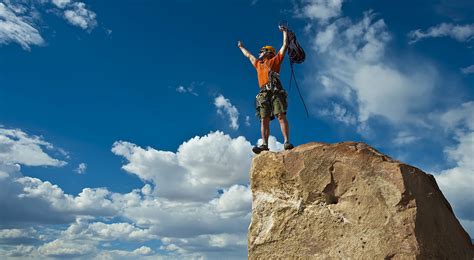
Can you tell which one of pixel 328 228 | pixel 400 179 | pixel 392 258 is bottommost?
pixel 392 258

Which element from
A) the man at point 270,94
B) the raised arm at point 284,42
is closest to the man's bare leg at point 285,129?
the man at point 270,94

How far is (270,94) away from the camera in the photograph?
10.7 m

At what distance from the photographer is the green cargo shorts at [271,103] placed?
1045 cm

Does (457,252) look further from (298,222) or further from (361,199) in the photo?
(298,222)

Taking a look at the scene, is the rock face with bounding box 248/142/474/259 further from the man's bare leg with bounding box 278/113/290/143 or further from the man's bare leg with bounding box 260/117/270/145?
the man's bare leg with bounding box 260/117/270/145

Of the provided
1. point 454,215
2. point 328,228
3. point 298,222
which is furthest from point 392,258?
point 454,215

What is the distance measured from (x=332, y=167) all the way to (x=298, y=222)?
46.7 inches

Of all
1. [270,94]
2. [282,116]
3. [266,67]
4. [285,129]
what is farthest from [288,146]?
[266,67]

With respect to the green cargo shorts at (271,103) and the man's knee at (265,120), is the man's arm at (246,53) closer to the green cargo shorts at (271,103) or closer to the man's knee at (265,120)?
the green cargo shorts at (271,103)

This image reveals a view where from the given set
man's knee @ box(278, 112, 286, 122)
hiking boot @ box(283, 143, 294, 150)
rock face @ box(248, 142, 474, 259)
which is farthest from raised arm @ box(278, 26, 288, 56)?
rock face @ box(248, 142, 474, 259)

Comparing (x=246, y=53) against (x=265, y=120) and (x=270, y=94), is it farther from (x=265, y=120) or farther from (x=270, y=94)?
(x=265, y=120)

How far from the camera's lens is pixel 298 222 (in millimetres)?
8445

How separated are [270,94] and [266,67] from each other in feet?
2.20

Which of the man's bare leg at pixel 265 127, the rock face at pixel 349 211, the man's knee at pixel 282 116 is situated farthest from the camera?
the man's bare leg at pixel 265 127
